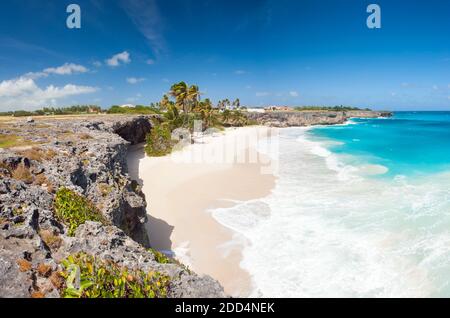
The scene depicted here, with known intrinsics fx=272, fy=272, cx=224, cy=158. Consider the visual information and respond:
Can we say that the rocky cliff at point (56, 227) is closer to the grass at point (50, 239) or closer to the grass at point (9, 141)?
the grass at point (50, 239)

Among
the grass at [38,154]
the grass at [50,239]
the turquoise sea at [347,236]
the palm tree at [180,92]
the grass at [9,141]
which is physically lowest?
the turquoise sea at [347,236]

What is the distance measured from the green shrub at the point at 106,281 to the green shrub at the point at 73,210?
1.56 m

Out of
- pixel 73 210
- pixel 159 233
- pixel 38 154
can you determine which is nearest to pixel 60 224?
pixel 73 210

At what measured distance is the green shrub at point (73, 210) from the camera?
680 centimetres

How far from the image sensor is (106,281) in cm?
476

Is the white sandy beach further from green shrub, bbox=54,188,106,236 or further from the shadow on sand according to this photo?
green shrub, bbox=54,188,106,236

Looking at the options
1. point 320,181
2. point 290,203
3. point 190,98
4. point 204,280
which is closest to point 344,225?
point 290,203

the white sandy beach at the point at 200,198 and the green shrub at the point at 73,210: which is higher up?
the green shrub at the point at 73,210

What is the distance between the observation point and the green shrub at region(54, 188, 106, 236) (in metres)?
6.80

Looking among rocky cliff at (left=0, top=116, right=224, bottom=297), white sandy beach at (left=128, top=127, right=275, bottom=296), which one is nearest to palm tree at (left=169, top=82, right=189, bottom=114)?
white sandy beach at (left=128, top=127, right=275, bottom=296)

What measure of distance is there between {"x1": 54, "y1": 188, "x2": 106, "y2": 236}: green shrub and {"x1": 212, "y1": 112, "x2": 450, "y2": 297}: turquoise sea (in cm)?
577

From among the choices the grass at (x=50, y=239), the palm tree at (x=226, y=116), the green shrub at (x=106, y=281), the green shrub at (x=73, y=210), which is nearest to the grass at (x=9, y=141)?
the green shrub at (x=73, y=210)

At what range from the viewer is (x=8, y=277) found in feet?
15.3
